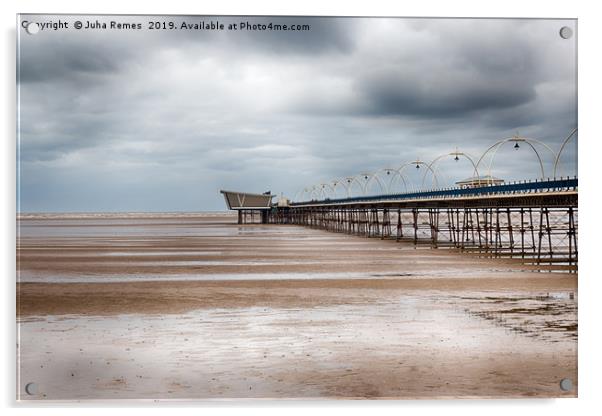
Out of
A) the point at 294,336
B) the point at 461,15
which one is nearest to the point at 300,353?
the point at 294,336

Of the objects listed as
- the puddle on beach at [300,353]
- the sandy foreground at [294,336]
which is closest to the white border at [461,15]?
the sandy foreground at [294,336]

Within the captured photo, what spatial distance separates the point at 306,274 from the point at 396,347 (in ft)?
45.5

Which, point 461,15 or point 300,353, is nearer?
point 461,15

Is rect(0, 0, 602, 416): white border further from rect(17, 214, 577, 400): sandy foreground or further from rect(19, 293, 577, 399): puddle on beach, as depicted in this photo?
rect(19, 293, 577, 399): puddle on beach

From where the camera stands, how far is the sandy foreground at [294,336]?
12.2 metres

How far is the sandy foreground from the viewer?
1223 cm

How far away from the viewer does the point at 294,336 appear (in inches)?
Result: 609

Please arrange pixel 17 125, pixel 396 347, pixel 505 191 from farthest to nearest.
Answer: pixel 505 191 → pixel 396 347 → pixel 17 125

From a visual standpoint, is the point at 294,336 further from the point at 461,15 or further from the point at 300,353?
the point at 461,15

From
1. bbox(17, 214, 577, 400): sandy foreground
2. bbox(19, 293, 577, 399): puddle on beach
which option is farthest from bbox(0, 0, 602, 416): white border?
bbox(19, 293, 577, 399): puddle on beach
